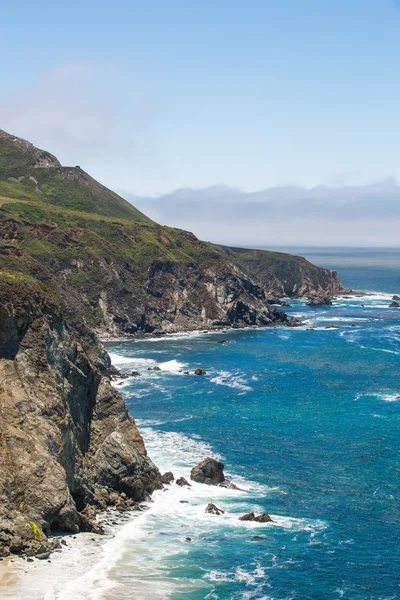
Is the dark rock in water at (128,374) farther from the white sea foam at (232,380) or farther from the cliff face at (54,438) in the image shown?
the cliff face at (54,438)

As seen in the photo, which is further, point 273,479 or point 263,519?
point 273,479

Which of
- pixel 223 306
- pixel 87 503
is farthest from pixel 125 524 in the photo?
pixel 223 306

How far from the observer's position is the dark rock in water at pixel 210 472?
210 feet

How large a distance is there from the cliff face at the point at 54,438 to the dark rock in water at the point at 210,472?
15.6 ft

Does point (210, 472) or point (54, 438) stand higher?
point (54, 438)

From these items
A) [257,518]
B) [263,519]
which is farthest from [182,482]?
[263,519]

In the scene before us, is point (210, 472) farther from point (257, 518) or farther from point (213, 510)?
point (257, 518)

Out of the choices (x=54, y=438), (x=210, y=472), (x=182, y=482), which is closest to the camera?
(x=54, y=438)

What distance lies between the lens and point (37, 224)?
646 ft

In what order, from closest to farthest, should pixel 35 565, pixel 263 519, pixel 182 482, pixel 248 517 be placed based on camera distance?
1. pixel 35 565
2. pixel 263 519
3. pixel 248 517
4. pixel 182 482

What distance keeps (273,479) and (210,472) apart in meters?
6.48

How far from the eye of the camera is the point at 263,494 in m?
61.5

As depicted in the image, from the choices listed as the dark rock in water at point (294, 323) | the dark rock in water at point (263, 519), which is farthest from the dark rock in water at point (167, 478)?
the dark rock in water at point (294, 323)

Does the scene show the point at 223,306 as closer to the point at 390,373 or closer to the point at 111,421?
the point at 390,373
